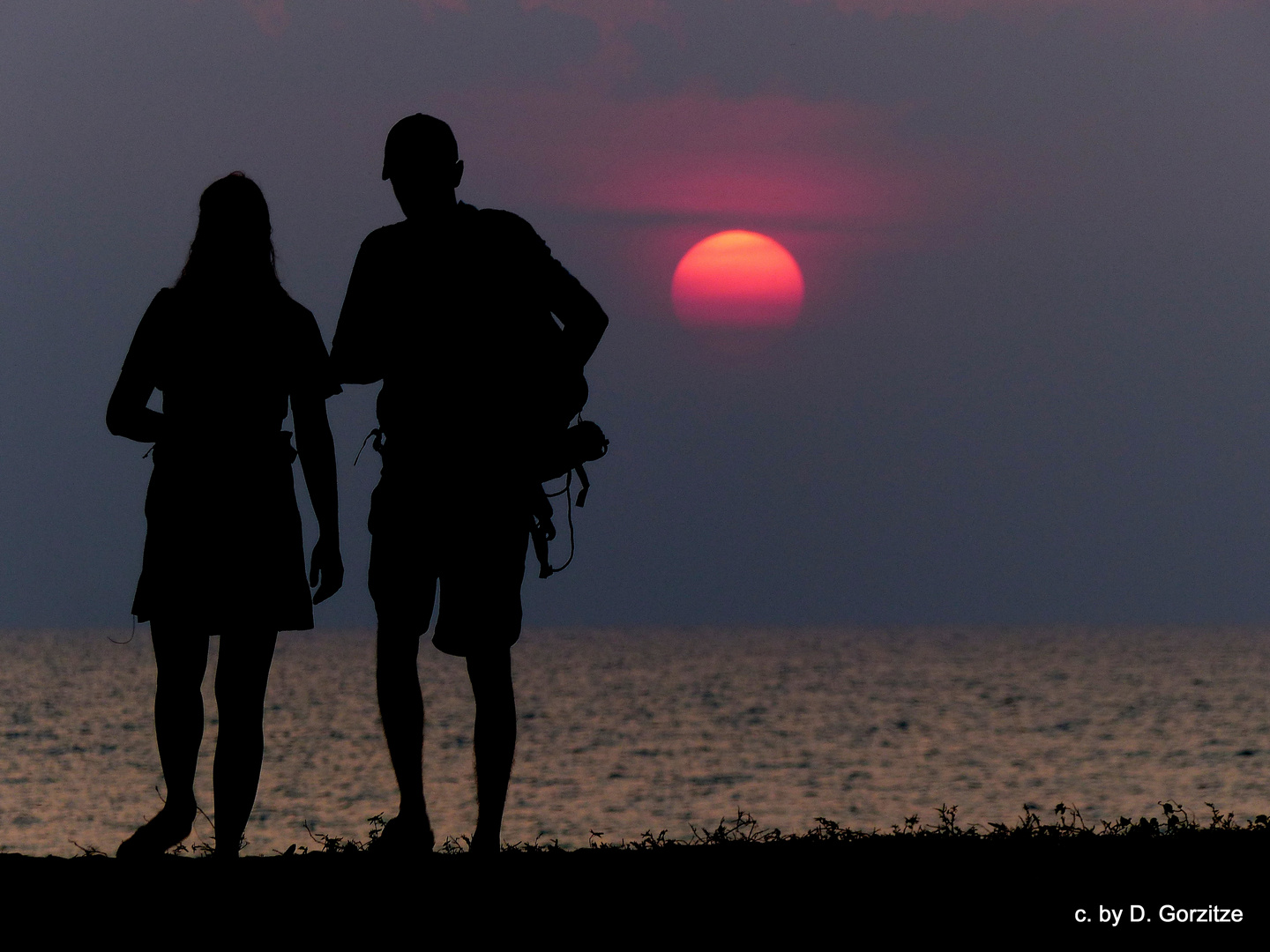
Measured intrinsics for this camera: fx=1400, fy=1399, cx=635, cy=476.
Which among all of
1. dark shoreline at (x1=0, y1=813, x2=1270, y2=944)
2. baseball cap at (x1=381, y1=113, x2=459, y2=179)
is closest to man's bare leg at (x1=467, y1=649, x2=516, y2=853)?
dark shoreline at (x1=0, y1=813, x2=1270, y2=944)

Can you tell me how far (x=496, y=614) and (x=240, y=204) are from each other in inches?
67.3

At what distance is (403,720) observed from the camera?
16.1 feet

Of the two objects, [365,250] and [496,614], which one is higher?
[365,250]

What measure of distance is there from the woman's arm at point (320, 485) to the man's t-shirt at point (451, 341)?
188mm

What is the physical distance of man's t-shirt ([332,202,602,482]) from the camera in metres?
4.94

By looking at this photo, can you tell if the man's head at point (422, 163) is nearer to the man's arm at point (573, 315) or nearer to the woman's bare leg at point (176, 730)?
the man's arm at point (573, 315)

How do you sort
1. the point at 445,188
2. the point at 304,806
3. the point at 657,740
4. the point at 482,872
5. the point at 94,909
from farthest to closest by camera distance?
the point at 657,740 → the point at 304,806 → the point at 445,188 → the point at 482,872 → the point at 94,909

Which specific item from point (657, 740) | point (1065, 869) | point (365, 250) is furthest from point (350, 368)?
point (657, 740)

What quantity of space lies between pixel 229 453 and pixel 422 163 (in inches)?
48.9

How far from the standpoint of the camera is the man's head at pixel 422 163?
4.91m

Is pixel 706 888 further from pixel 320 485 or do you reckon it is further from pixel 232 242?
pixel 232 242

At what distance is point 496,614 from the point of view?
4.91 metres

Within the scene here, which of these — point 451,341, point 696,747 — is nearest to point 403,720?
point 451,341

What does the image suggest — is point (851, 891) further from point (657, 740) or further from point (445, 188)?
point (657, 740)
